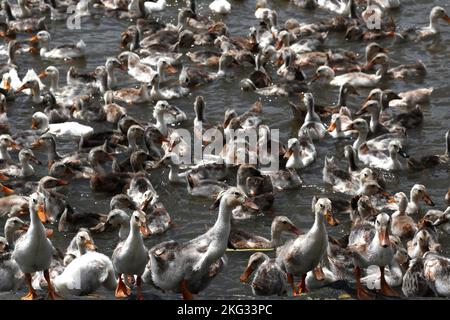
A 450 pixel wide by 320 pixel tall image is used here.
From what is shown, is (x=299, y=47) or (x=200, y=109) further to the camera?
(x=299, y=47)

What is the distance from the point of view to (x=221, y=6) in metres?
20.9

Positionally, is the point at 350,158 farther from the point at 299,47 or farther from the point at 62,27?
the point at 62,27

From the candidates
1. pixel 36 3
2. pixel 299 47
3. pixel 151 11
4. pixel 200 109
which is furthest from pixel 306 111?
pixel 36 3

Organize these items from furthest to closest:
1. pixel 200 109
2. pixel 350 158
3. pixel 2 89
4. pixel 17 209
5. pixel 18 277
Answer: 1. pixel 2 89
2. pixel 200 109
3. pixel 350 158
4. pixel 17 209
5. pixel 18 277

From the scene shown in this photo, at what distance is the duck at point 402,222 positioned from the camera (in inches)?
486

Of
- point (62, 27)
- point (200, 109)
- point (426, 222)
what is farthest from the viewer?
point (62, 27)

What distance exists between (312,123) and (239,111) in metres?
1.59

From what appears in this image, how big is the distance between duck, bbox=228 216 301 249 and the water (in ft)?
0.53

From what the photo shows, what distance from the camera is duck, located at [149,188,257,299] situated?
10.1m

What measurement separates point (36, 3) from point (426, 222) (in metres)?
12.8

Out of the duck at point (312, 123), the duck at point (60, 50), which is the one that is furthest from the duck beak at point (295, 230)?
the duck at point (60, 50)

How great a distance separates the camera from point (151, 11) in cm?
2116

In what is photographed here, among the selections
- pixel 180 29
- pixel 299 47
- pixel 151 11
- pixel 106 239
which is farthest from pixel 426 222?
pixel 151 11

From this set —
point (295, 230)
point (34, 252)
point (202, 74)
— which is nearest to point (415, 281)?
point (295, 230)
